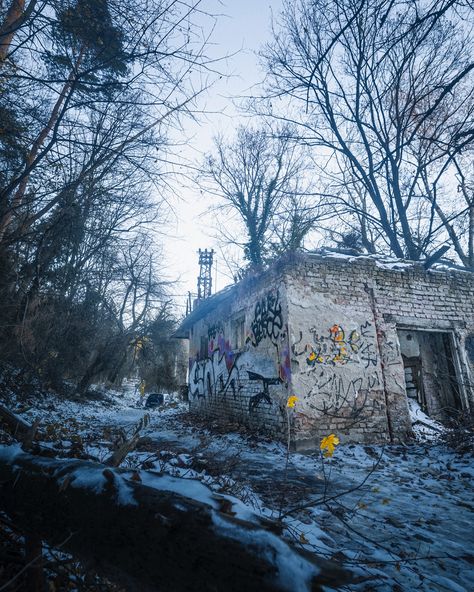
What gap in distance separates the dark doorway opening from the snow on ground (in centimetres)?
260

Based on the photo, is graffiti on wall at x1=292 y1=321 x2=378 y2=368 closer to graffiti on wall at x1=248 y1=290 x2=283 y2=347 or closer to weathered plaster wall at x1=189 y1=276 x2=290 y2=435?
weathered plaster wall at x1=189 y1=276 x2=290 y2=435

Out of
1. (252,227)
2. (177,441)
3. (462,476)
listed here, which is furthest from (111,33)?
(252,227)

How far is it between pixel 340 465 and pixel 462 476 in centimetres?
156

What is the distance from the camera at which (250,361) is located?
7.79 metres

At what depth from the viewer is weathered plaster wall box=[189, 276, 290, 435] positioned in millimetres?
6551

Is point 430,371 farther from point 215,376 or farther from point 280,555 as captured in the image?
point 280,555

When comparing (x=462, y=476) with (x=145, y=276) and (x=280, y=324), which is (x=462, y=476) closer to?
(x=280, y=324)

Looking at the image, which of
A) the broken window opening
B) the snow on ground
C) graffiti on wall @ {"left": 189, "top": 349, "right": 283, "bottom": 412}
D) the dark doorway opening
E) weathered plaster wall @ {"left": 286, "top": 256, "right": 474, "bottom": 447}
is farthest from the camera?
the broken window opening

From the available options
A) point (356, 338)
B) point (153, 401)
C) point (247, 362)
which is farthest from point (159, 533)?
point (153, 401)

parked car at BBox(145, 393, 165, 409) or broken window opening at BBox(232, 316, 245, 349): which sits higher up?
broken window opening at BBox(232, 316, 245, 349)

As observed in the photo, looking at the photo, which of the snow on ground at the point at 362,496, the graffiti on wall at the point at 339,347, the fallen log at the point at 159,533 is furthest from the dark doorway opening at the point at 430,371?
the fallen log at the point at 159,533

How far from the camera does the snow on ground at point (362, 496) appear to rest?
212cm

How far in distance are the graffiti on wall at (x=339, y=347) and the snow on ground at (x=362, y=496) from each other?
5.21ft

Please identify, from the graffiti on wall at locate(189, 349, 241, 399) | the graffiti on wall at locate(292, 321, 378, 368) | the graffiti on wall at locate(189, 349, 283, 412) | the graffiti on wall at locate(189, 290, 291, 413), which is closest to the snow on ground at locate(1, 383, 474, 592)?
the graffiti on wall at locate(189, 349, 283, 412)
